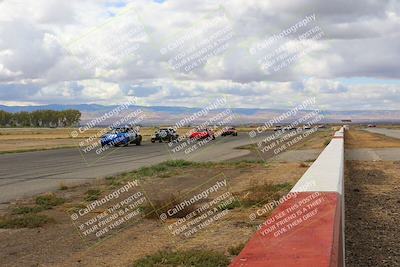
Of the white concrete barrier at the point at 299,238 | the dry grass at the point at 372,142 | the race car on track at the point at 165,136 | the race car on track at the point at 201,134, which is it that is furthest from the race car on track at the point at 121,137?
the white concrete barrier at the point at 299,238

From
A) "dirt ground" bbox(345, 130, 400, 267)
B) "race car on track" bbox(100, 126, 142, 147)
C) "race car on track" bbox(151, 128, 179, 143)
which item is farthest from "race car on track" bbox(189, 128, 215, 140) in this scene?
"dirt ground" bbox(345, 130, 400, 267)

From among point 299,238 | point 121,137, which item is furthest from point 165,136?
point 299,238

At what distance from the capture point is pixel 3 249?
7.21 m

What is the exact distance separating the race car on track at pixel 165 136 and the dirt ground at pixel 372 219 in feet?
120

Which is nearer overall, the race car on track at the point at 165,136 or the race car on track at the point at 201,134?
the race car on track at the point at 165,136

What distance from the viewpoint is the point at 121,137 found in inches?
1671

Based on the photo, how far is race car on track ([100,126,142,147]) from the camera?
41266 mm

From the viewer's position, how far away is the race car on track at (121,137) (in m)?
41.3

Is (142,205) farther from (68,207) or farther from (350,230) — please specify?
(350,230)

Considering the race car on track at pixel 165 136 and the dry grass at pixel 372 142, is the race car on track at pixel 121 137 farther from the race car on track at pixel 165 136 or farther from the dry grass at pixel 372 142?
the dry grass at pixel 372 142

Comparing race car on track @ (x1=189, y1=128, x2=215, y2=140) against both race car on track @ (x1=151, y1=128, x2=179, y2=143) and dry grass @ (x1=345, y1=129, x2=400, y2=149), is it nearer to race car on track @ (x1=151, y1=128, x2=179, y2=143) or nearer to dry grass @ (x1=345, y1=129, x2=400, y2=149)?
race car on track @ (x1=151, y1=128, x2=179, y2=143)

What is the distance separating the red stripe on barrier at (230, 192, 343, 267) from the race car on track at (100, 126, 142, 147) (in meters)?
37.4

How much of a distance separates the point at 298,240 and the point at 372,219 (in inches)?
244

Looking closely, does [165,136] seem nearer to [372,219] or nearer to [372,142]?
[372,142]
